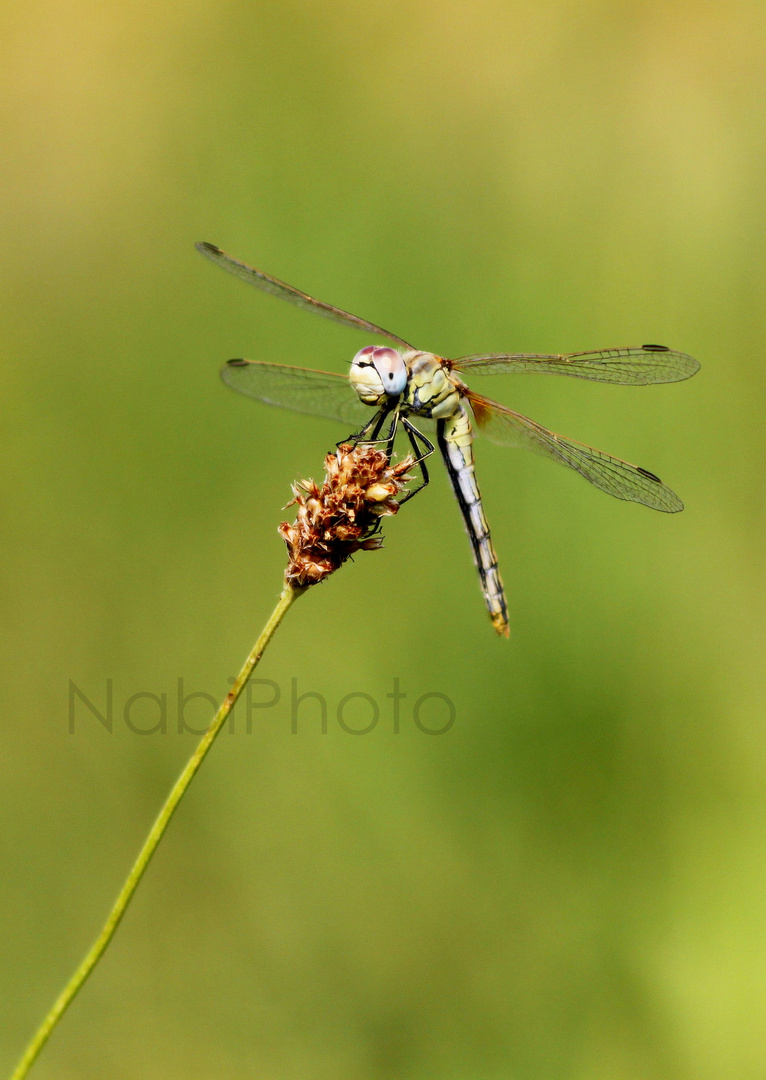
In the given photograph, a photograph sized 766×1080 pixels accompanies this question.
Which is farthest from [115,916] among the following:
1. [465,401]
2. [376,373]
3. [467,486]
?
[465,401]

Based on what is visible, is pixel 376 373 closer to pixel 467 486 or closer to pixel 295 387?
pixel 295 387

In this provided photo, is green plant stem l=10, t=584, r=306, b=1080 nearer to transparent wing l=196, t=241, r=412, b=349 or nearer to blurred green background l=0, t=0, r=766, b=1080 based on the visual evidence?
transparent wing l=196, t=241, r=412, b=349

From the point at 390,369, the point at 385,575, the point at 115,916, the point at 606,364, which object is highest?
the point at 606,364

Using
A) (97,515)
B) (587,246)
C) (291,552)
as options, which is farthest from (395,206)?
(291,552)

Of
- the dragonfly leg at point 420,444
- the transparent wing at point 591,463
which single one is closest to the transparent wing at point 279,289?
the dragonfly leg at point 420,444

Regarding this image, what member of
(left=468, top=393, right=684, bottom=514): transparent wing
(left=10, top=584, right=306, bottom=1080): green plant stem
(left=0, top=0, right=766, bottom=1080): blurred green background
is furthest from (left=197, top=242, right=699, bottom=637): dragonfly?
(left=10, top=584, right=306, bottom=1080): green plant stem

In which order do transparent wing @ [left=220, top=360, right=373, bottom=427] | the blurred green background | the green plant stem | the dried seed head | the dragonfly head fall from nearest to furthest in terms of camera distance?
the green plant stem < the dried seed head < the dragonfly head < transparent wing @ [left=220, top=360, right=373, bottom=427] < the blurred green background

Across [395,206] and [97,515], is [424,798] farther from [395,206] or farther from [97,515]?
[395,206]

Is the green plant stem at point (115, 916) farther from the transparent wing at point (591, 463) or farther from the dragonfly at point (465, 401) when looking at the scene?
the transparent wing at point (591, 463)
